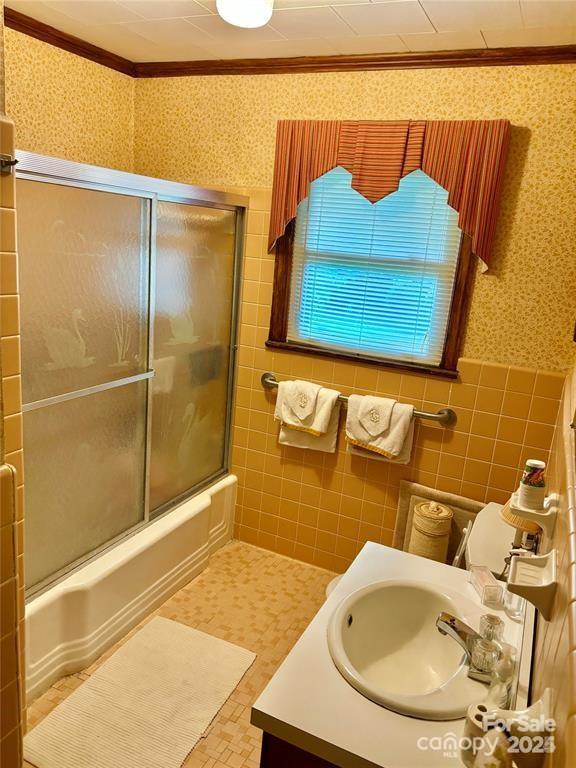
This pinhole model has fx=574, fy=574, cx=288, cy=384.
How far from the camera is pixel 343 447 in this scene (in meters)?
2.80

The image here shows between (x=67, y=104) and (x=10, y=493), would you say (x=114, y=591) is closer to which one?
(x=10, y=493)

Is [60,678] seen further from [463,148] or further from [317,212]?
[463,148]

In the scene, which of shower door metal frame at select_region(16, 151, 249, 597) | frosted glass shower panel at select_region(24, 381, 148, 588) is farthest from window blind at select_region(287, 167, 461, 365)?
frosted glass shower panel at select_region(24, 381, 148, 588)

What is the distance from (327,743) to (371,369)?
1735 mm

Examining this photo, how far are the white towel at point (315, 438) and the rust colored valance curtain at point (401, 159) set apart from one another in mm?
937

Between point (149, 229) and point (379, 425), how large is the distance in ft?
4.23

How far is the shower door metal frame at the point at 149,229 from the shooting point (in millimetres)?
1759

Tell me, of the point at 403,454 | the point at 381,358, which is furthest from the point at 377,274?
the point at 403,454

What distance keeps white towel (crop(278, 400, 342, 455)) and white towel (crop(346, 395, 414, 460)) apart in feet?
0.34

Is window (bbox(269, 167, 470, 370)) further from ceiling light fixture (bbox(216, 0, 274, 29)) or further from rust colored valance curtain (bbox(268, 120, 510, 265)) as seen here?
ceiling light fixture (bbox(216, 0, 274, 29))

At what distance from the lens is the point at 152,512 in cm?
260

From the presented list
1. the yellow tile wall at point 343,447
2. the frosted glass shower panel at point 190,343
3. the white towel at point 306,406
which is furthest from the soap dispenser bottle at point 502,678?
the frosted glass shower panel at point 190,343

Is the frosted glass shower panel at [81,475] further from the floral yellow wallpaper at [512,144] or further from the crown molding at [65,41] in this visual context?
the crown molding at [65,41]

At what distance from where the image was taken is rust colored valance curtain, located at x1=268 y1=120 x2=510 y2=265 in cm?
226
